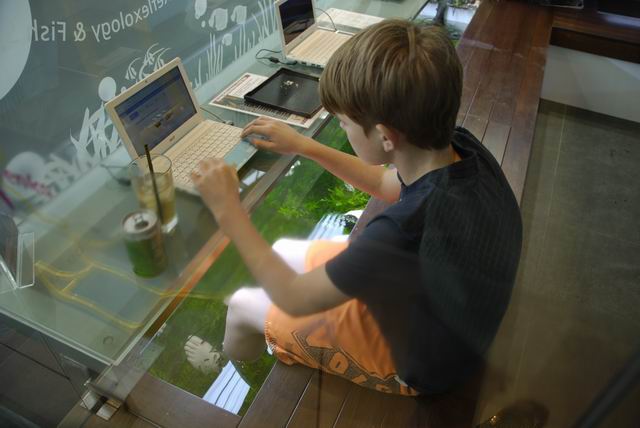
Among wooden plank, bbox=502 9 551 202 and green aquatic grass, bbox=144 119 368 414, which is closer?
green aquatic grass, bbox=144 119 368 414

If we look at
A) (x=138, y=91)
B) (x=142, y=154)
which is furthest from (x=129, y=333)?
(x=138, y=91)

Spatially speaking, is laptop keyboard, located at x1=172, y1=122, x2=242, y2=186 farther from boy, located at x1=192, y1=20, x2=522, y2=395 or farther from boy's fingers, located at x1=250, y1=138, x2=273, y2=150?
boy, located at x1=192, y1=20, x2=522, y2=395

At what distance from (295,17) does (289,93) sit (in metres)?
0.56

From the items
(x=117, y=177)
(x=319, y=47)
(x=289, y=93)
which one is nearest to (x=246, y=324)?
(x=117, y=177)

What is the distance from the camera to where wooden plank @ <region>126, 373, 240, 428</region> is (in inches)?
40.7

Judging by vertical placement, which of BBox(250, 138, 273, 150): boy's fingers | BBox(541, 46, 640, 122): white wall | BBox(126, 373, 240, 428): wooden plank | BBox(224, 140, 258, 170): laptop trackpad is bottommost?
BBox(541, 46, 640, 122): white wall

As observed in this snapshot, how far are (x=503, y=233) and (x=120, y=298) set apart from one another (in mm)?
770

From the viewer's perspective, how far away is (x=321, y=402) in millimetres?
1032

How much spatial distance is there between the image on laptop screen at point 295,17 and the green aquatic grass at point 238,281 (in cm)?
85

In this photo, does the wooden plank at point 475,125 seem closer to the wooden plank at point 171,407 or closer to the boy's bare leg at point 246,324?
the boy's bare leg at point 246,324

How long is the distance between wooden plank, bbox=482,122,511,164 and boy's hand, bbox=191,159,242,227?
142 cm

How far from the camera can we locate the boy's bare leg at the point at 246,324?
89 centimetres

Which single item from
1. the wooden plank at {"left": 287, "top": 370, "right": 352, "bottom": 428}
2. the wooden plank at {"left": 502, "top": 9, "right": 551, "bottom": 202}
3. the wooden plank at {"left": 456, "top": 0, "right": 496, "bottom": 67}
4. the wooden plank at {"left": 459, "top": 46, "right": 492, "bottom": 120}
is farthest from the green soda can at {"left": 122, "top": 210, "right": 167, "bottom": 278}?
the wooden plank at {"left": 456, "top": 0, "right": 496, "bottom": 67}

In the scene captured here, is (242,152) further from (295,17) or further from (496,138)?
(496,138)
